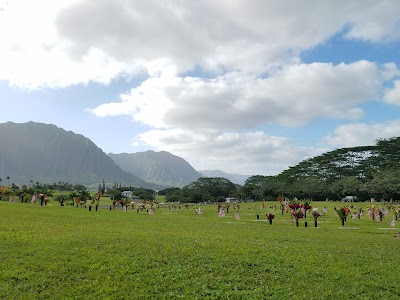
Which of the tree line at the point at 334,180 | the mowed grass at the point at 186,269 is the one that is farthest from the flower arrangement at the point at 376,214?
the tree line at the point at 334,180

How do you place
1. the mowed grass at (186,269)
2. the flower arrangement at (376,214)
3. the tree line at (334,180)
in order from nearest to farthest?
the mowed grass at (186,269) → the flower arrangement at (376,214) → the tree line at (334,180)

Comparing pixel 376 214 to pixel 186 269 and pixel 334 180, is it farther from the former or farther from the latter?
pixel 334 180

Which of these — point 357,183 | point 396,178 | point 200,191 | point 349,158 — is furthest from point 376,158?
point 200,191

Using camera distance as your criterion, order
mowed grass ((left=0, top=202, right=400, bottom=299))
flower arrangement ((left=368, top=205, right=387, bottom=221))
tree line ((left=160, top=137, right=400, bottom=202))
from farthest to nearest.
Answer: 1. tree line ((left=160, top=137, right=400, bottom=202))
2. flower arrangement ((left=368, top=205, right=387, bottom=221))
3. mowed grass ((left=0, top=202, right=400, bottom=299))

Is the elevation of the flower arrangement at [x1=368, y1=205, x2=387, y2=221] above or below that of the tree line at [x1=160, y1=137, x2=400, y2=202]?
below

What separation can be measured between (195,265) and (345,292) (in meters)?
5.94

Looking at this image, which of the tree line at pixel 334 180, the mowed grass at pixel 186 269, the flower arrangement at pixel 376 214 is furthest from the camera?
the tree line at pixel 334 180

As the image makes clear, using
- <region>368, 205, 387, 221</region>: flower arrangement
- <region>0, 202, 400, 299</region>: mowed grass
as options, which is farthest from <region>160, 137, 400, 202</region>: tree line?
<region>0, 202, 400, 299</region>: mowed grass

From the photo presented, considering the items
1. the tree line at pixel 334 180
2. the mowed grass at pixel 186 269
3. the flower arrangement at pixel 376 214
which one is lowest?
the mowed grass at pixel 186 269

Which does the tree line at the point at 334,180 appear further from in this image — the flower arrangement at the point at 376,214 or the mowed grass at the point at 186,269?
the mowed grass at the point at 186,269

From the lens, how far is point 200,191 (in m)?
126

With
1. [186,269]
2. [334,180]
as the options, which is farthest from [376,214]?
[334,180]

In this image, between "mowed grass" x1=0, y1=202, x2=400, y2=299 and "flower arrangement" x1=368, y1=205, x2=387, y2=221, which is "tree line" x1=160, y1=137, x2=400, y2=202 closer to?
"flower arrangement" x1=368, y1=205, x2=387, y2=221

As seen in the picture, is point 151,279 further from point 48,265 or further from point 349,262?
point 349,262
